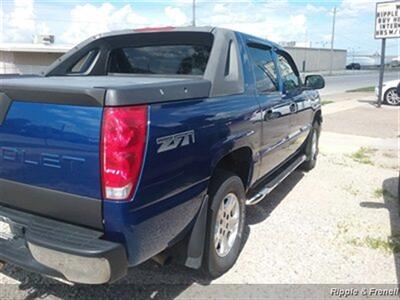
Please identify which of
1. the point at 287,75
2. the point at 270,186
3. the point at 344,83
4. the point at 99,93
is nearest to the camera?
the point at 99,93

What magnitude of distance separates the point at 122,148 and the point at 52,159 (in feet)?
1.59

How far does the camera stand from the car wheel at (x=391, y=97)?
1766cm

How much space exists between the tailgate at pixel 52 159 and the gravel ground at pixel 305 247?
3.16 ft

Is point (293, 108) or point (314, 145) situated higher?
point (293, 108)

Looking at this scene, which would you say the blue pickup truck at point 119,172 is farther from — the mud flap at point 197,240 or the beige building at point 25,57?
the beige building at point 25,57

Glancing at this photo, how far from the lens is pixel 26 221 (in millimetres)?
2652

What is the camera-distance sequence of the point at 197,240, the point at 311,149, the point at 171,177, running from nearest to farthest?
the point at 171,177, the point at 197,240, the point at 311,149

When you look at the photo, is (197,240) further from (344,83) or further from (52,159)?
(344,83)

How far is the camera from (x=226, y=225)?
142 inches

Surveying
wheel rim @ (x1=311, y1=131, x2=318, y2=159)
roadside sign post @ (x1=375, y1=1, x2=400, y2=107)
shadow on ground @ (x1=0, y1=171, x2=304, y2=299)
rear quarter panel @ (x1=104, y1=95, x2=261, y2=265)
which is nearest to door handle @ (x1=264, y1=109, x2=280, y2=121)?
rear quarter panel @ (x1=104, y1=95, x2=261, y2=265)

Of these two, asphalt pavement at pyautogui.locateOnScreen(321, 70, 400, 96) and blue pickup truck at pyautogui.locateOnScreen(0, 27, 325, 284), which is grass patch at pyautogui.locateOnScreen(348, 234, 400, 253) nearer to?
blue pickup truck at pyautogui.locateOnScreen(0, 27, 325, 284)

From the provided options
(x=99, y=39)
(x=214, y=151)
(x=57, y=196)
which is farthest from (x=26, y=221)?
(x=99, y=39)

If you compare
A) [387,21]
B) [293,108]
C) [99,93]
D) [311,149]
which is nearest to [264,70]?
[293,108]

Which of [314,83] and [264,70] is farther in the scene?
[314,83]
